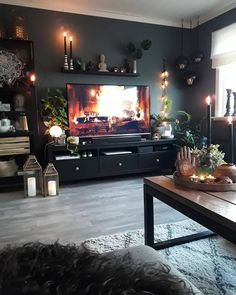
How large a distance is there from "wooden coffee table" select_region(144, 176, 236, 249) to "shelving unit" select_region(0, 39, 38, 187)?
7.67 ft

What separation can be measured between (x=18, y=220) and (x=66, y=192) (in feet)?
3.17

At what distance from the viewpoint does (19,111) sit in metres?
3.58

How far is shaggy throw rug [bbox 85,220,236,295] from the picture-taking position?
1.52m

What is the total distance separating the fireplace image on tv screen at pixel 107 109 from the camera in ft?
13.0

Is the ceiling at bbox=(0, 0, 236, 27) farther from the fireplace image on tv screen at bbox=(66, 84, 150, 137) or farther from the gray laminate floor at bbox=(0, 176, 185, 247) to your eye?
the gray laminate floor at bbox=(0, 176, 185, 247)

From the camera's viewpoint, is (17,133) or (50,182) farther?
(17,133)

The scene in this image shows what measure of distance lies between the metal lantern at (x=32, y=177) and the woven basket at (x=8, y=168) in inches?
16.2

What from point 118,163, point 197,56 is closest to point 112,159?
point 118,163

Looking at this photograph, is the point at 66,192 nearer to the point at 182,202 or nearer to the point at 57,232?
the point at 57,232

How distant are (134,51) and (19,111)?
2.03 metres

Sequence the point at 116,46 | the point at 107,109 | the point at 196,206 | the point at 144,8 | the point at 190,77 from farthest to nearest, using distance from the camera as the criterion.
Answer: the point at 190,77 < the point at 116,46 < the point at 107,109 < the point at 144,8 < the point at 196,206

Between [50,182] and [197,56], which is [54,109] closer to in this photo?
[50,182]

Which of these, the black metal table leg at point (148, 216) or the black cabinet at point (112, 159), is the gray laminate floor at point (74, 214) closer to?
the black cabinet at point (112, 159)

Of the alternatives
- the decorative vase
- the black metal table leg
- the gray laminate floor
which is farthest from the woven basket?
the decorative vase
